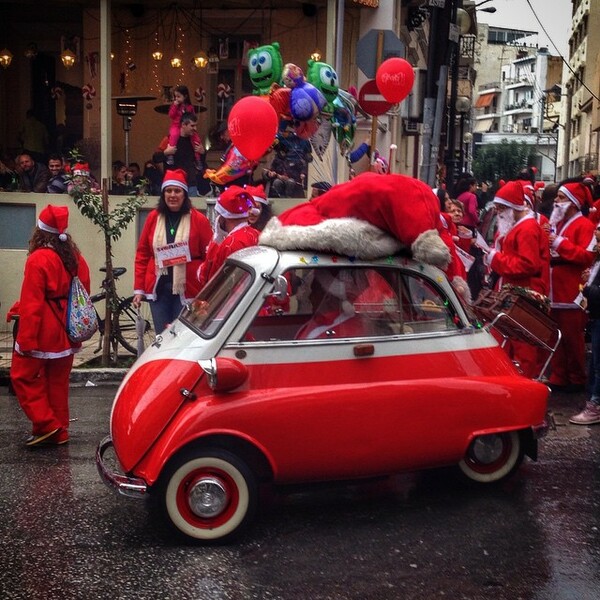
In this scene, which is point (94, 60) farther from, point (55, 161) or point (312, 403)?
point (312, 403)

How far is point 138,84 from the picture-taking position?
17000mm

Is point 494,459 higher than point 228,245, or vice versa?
point 228,245

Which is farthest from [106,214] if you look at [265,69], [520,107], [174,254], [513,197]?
[520,107]

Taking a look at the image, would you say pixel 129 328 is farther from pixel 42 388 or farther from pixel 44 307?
pixel 44 307

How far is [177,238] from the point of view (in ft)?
28.6

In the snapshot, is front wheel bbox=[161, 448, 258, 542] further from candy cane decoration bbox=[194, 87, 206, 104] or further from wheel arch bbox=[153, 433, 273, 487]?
candy cane decoration bbox=[194, 87, 206, 104]

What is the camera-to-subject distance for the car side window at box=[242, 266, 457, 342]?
18.0 feet

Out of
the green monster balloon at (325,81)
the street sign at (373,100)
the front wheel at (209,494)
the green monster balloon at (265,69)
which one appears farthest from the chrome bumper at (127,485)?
the street sign at (373,100)

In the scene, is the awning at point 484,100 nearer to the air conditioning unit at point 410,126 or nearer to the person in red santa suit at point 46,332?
the air conditioning unit at point 410,126

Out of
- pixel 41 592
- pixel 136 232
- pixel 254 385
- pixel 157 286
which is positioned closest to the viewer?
pixel 41 592

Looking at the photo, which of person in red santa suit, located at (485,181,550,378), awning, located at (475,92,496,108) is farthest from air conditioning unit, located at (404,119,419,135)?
awning, located at (475,92,496,108)

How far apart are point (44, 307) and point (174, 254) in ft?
6.02

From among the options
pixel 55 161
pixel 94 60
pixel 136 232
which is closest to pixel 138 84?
pixel 94 60

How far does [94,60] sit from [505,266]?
10110mm
